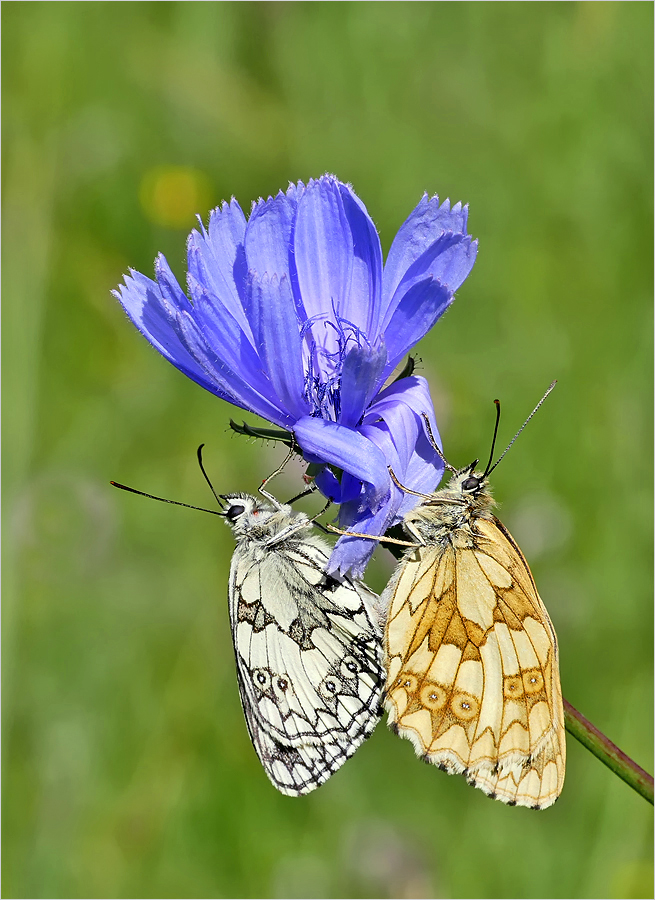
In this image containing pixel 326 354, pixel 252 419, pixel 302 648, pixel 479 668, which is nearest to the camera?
pixel 326 354

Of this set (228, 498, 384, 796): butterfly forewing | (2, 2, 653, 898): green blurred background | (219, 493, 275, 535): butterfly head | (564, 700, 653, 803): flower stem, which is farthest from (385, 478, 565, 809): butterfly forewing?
(2, 2, 653, 898): green blurred background

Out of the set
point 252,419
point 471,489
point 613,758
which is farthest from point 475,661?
point 252,419

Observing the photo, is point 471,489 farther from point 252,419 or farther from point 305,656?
point 252,419

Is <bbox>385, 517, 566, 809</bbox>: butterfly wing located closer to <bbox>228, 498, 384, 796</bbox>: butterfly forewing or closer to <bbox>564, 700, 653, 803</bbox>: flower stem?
<bbox>228, 498, 384, 796</bbox>: butterfly forewing

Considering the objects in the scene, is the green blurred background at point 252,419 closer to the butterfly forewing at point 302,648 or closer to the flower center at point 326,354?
the butterfly forewing at point 302,648

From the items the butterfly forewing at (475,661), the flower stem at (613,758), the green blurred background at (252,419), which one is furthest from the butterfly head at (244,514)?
the green blurred background at (252,419)

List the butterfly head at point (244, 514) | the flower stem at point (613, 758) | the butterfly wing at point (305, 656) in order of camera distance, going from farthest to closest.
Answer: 1. the butterfly head at point (244, 514)
2. the butterfly wing at point (305, 656)
3. the flower stem at point (613, 758)
